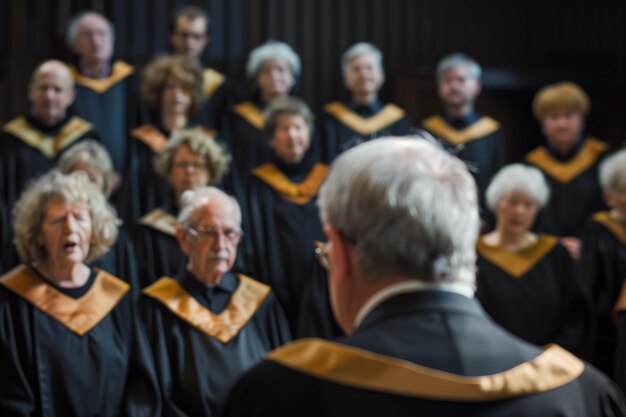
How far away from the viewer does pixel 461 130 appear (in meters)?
6.55

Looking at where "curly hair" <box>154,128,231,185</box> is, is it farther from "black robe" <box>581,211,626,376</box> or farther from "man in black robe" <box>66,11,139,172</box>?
"black robe" <box>581,211,626,376</box>

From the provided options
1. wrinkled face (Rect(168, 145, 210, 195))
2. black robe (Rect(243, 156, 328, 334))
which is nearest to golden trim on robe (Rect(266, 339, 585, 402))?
wrinkled face (Rect(168, 145, 210, 195))

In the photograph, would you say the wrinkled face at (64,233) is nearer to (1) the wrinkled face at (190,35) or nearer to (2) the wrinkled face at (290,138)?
(2) the wrinkled face at (290,138)

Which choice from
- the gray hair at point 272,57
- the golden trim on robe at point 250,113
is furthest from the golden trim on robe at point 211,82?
the gray hair at point 272,57

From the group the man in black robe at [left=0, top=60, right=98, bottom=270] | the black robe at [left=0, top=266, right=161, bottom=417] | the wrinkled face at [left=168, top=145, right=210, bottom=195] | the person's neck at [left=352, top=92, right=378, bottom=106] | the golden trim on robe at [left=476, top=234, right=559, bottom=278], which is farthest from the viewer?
the person's neck at [left=352, top=92, right=378, bottom=106]

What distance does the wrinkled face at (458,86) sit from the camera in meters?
6.30

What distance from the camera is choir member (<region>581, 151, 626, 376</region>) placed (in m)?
5.14

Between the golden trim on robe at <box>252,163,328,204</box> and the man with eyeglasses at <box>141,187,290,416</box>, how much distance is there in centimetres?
144

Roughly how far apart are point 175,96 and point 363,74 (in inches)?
48.4

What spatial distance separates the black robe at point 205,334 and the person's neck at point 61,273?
10.4 inches

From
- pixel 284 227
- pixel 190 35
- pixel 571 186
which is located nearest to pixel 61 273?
pixel 284 227

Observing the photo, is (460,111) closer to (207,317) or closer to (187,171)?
(187,171)

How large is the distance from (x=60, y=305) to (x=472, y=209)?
7.76ft

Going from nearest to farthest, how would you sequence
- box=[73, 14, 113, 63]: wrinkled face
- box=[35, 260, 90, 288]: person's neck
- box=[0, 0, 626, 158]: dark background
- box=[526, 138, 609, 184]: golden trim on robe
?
box=[35, 260, 90, 288]: person's neck, box=[73, 14, 113, 63]: wrinkled face, box=[526, 138, 609, 184]: golden trim on robe, box=[0, 0, 626, 158]: dark background
